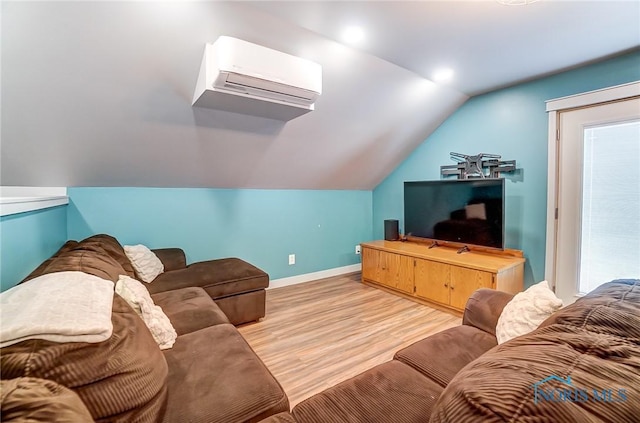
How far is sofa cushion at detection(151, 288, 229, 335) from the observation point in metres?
1.71

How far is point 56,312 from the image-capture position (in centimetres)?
80

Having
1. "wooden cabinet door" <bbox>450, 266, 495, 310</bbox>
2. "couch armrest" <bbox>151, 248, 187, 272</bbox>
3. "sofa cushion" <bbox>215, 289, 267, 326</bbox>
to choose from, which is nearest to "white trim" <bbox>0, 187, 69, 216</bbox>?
"couch armrest" <bbox>151, 248, 187, 272</bbox>

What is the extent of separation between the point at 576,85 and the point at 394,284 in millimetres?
2630

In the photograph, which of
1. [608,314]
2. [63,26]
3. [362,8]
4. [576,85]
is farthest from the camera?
[576,85]

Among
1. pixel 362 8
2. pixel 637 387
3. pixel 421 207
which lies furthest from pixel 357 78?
pixel 637 387

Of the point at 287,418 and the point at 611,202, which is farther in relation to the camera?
the point at 611,202

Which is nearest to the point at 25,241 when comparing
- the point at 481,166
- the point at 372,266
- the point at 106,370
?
the point at 106,370

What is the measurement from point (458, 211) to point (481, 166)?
0.60 meters

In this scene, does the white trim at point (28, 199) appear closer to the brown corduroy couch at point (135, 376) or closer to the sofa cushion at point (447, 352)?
the brown corduroy couch at point (135, 376)

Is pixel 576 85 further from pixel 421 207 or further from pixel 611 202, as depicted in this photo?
pixel 421 207

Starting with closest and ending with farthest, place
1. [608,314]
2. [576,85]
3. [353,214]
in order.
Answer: [608,314], [576,85], [353,214]

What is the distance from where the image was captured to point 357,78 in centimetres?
254

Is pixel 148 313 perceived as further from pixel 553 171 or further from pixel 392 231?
pixel 553 171

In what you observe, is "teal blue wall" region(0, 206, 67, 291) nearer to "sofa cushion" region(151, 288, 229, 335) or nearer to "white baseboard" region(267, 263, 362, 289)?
"sofa cushion" region(151, 288, 229, 335)
